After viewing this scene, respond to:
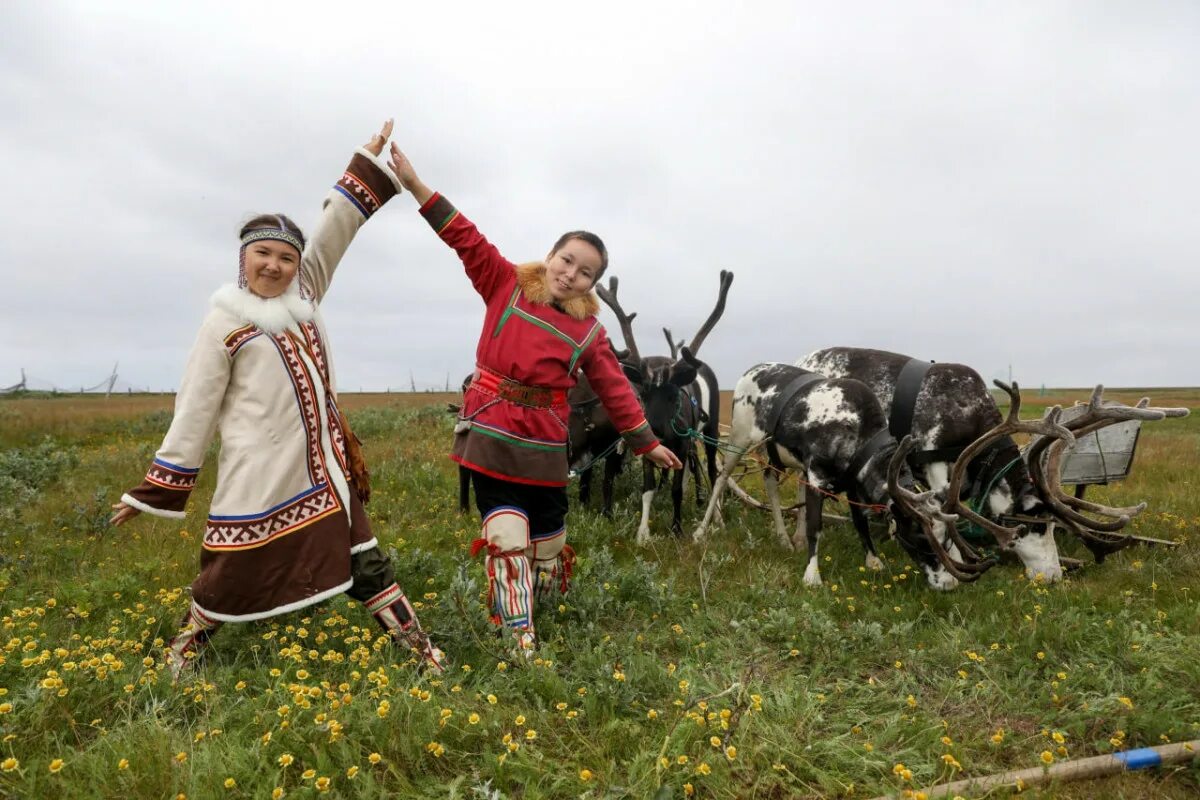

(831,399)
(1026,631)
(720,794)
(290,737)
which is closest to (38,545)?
(290,737)

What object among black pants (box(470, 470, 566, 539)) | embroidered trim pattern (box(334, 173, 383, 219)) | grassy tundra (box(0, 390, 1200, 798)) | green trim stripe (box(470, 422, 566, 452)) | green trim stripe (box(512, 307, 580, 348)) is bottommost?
grassy tundra (box(0, 390, 1200, 798))

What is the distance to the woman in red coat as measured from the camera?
3.69 m

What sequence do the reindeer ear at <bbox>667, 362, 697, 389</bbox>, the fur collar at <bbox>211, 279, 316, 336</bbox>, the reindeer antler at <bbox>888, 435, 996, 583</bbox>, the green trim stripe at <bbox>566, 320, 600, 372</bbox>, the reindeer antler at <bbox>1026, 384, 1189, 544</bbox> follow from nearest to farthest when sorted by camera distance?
the fur collar at <bbox>211, 279, 316, 336</bbox> < the green trim stripe at <bbox>566, 320, 600, 372</bbox> < the reindeer antler at <bbox>888, 435, 996, 583</bbox> < the reindeer antler at <bbox>1026, 384, 1189, 544</bbox> < the reindeer ear at <bbox>667, 362, 697, 389</bbox>

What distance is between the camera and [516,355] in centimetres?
368

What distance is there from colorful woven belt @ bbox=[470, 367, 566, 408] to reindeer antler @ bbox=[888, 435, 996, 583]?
9.62ft

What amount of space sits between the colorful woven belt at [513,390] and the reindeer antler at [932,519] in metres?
2.93

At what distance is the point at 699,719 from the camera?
287cm

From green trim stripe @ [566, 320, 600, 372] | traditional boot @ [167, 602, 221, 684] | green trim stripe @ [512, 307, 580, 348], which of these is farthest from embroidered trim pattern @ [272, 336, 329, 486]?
green trim stripe @ [566, 320, 600, 372]

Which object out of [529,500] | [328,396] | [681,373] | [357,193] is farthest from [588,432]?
[357,193]

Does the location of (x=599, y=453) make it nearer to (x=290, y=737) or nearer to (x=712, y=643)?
(x=712, y=643)

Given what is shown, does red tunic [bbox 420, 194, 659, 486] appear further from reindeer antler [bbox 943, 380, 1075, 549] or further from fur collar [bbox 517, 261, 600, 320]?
reindeer antler [bbox 943, 380, 1075, 549]

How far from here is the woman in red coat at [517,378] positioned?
3686mm

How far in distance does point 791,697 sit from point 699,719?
2.66 feet

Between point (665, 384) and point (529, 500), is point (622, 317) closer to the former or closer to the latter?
point (665, 384)
